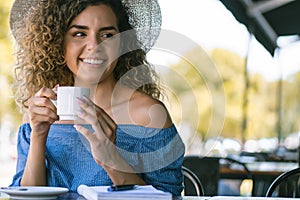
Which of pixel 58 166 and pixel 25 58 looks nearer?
pixel 58 166

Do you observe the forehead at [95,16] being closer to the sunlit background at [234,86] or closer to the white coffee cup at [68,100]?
the white coffee cup at [68,100]

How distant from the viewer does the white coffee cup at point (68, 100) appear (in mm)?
1807

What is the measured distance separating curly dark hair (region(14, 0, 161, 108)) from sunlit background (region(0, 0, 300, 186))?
3.79m

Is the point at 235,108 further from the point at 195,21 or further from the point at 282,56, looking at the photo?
the point at 195,21

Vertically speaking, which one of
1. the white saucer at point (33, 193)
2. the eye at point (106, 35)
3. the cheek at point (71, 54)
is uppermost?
the eye at point (106, 35)

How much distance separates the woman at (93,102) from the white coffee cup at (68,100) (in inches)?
0.7

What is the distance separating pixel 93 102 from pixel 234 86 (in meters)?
10.2

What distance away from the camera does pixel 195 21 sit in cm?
809

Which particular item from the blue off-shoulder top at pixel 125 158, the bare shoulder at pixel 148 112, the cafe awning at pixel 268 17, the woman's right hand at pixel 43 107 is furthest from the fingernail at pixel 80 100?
the cafe awning at pixel 268 17

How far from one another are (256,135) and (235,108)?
2.39 feet

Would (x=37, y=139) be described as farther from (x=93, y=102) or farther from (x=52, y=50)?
(x=52, y=50)

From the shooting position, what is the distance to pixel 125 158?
2.17 meters

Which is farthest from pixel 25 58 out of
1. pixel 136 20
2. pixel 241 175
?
pixel 241 175

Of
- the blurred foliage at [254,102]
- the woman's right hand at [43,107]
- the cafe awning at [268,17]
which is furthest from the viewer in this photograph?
the blurred foliage at [254,102]
